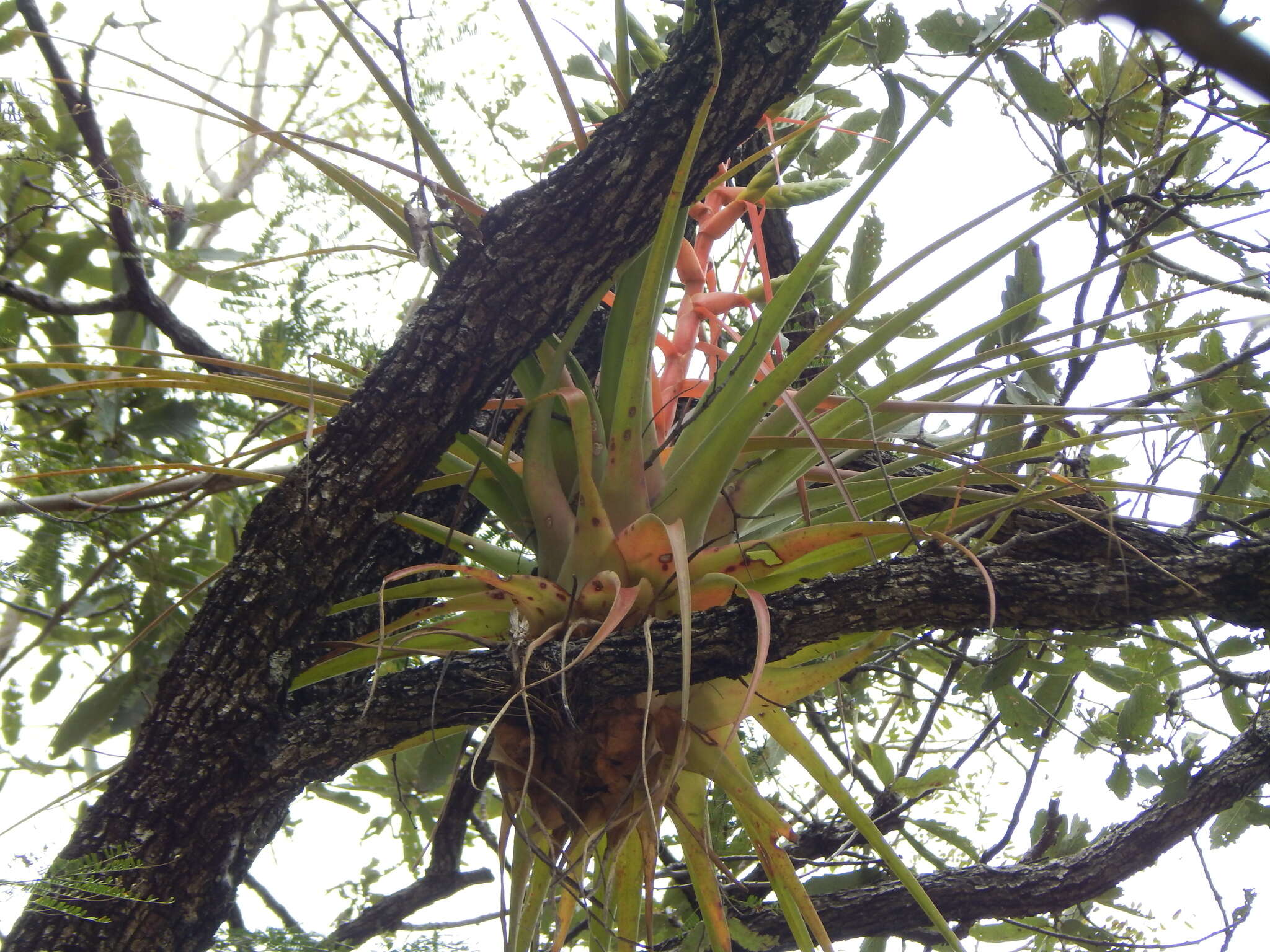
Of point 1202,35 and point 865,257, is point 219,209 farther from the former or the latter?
point 1202,35

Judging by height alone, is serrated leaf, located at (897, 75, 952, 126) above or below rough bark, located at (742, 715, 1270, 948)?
above

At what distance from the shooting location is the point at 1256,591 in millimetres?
962

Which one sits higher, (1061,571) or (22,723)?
(22,723)

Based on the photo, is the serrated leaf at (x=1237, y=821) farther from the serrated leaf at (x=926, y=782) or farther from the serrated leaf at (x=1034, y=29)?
the serrated leaf at (x=1034, y=29)

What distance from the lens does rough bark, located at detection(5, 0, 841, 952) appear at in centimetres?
107

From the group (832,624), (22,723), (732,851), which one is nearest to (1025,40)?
(832,624)

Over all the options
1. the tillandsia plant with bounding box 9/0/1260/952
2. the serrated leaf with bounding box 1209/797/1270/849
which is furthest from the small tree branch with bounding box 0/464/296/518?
the serrated leaf with bounding box 1209/797/1270/849

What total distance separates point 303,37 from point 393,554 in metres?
2.65

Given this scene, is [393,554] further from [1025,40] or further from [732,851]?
[1025,40]

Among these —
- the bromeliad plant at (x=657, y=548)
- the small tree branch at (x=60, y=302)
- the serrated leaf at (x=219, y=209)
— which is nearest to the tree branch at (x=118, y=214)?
the small tree branch at (x=60, y=302)

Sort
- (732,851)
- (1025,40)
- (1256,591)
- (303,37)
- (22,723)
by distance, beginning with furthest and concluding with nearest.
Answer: (303,37) → (22,723) → (732,851) → (1025,40) → (1256,591)

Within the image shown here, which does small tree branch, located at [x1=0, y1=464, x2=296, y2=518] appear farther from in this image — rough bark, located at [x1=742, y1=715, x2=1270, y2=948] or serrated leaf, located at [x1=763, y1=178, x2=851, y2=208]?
rough bark, located at [x1=742, y1=715, x2=1270, y2=948]

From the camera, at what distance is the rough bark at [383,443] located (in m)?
1.07

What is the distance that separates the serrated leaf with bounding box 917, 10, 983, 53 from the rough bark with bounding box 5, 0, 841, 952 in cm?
55
